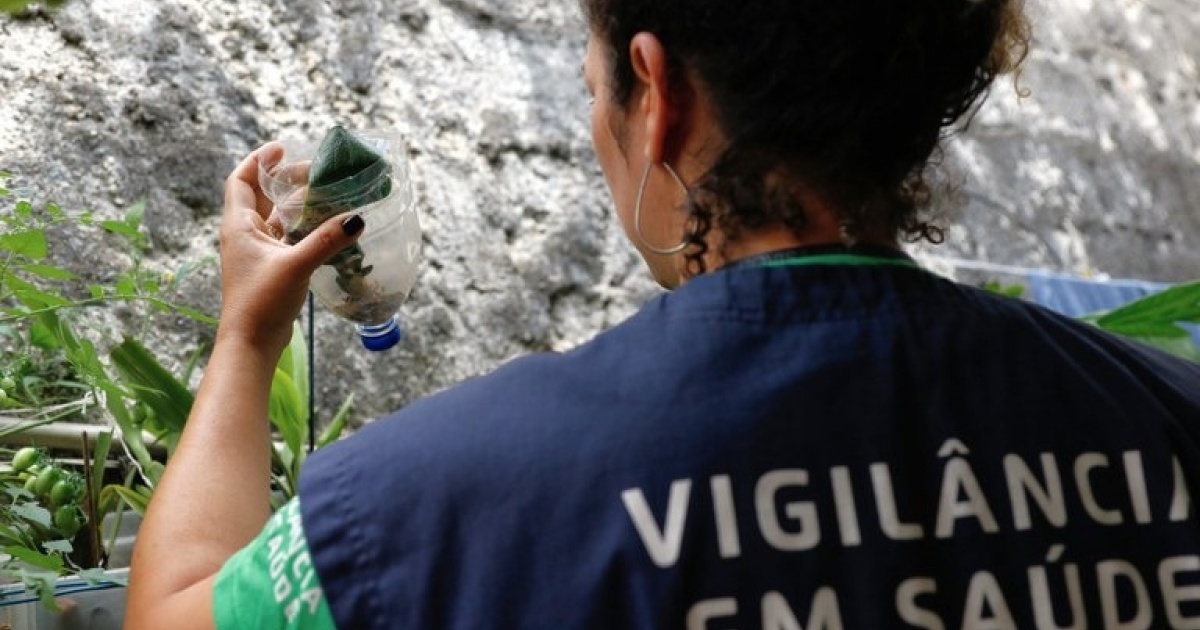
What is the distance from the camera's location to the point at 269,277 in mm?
981

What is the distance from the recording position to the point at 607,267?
6.79 ft

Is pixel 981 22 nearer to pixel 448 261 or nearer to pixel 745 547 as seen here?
pixel 745 547

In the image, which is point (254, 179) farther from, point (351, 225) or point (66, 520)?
point (66, 520)

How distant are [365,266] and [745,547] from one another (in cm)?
54

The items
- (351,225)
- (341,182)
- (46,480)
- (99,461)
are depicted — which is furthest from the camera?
(99,461)

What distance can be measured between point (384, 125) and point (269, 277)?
0.91m

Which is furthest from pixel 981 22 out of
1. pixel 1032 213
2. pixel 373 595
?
pixel 1032 213

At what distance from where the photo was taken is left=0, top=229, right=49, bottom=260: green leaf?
1.10 m

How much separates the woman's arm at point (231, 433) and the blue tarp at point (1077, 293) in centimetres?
185

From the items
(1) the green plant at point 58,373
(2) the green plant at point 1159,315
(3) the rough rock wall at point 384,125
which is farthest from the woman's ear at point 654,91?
(2) the green plant at point 1159,315

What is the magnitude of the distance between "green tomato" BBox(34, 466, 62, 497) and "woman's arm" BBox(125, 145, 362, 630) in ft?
1.02

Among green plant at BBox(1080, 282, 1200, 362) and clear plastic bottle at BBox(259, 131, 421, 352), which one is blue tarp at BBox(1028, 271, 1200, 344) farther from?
clear plastic bottle at BBox(259, 131, 421, 352)

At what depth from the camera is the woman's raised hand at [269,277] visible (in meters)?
0.97

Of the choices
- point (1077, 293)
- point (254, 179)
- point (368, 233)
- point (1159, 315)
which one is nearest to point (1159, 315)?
point (1159, 315)
